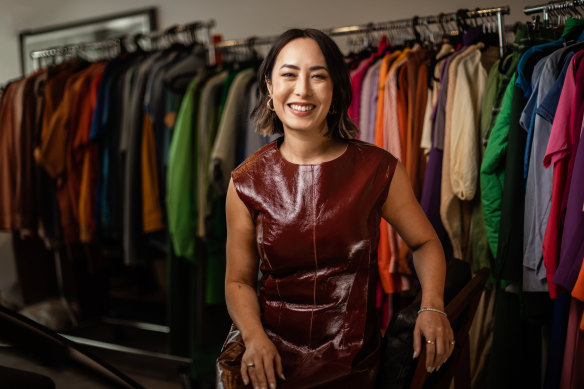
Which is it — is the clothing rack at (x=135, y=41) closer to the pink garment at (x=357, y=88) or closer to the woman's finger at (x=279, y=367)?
the pink garment at (x=357, y=88)

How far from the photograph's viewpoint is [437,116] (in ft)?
6.25

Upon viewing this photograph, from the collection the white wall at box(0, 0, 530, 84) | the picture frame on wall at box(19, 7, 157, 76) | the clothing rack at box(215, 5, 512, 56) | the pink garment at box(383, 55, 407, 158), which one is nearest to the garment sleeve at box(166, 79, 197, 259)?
the clothing rack at box(215, 5, 512, 56)

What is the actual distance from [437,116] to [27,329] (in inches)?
60.1

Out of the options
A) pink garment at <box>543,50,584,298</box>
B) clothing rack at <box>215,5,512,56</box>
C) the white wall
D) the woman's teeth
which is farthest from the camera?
the white wall

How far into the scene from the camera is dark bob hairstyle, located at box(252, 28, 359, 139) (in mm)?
1097

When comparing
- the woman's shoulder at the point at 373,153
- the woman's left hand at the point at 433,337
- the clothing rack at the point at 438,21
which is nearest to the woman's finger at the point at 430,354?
the woman's left hand at the point at 433,337

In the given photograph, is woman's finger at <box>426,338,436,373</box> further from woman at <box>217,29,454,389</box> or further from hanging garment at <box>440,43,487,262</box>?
hanging garment at <box>440,43,487,262</box>

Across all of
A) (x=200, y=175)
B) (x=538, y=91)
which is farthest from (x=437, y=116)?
(x=200, y=175)

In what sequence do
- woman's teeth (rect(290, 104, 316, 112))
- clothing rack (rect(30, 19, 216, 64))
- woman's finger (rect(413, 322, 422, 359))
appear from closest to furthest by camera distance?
woman's finger (rect(413, 322, 422, 359)) → woman's teeth (rect(290, 104, 316, 112)) → clothing rack (rect(30, 19, 216, 64))

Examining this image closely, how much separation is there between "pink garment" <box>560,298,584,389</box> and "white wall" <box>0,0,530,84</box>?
1476mm

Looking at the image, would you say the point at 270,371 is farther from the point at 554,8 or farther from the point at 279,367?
the point at 554,8

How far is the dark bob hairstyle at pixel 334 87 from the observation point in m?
1.10

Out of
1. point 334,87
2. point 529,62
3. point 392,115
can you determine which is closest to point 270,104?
point 334,87

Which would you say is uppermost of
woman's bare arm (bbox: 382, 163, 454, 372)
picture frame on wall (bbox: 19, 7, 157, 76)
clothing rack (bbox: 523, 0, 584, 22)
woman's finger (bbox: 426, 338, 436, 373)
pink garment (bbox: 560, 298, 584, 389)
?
picture frame on wall (bbox: 19, 7, 157, 76)
